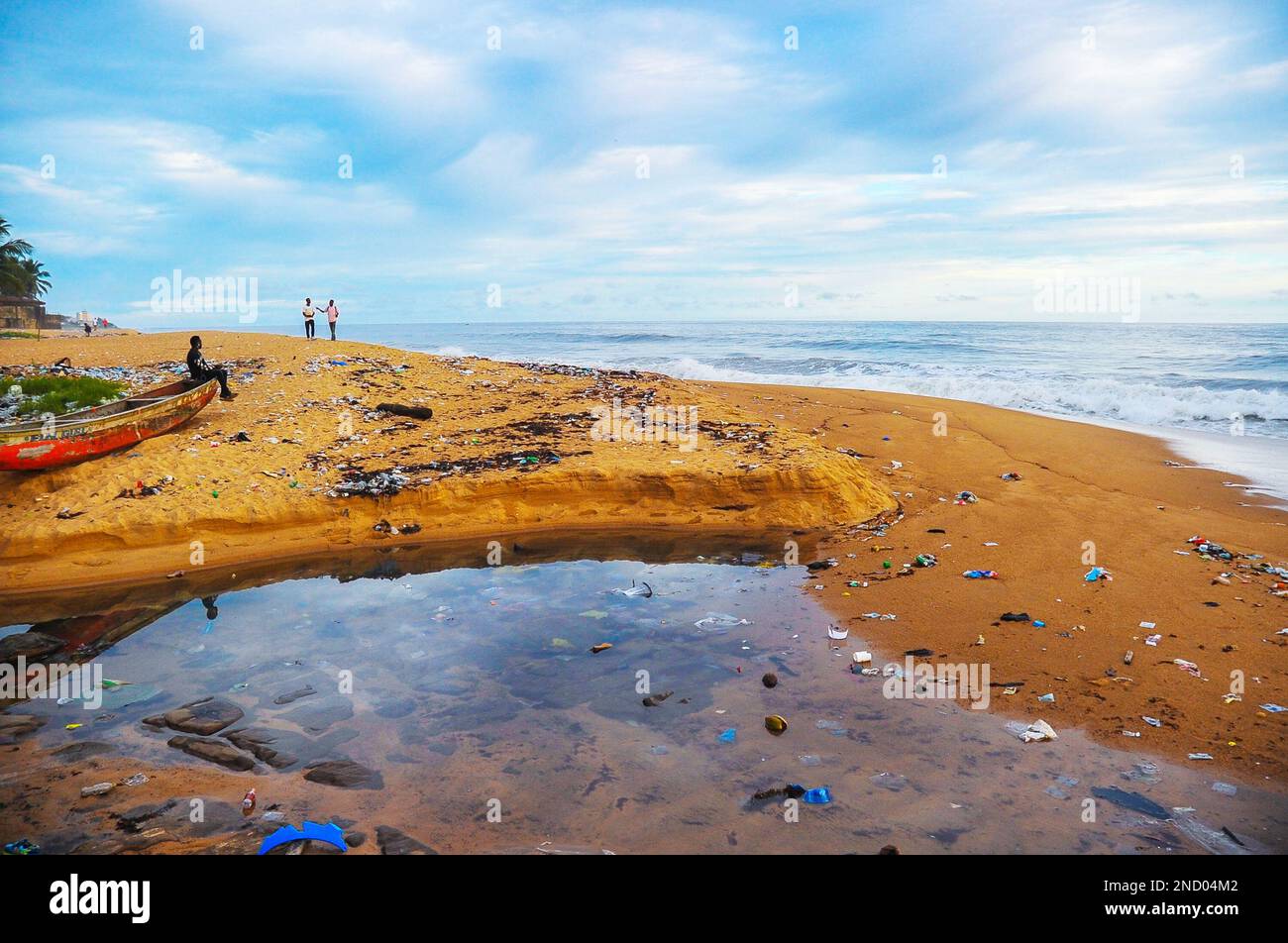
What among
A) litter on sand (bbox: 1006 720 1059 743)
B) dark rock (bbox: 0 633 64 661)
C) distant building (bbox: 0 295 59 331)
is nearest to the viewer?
litter on sand (bbox: 1006 720 1059 743)

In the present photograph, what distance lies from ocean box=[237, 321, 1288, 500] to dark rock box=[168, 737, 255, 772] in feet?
43.8

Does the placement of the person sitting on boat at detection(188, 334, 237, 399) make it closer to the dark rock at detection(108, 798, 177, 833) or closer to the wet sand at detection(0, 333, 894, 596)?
the wet sand at detection(0, 333, 894, 596)

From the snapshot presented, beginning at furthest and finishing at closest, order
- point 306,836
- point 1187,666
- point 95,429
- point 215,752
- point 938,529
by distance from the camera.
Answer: point 95,429
point 938,529
point 1187,666
point 215,752
point 306,836

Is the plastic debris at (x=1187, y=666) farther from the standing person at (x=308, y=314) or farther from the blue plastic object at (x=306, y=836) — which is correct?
the standing person at (x=308, y=314)

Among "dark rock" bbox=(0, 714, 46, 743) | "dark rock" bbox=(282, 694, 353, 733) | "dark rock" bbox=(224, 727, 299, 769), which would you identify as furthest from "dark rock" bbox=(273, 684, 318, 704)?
"dark rock" bbox=(0, 714, 46, 743)

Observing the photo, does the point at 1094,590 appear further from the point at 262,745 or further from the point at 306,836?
the point at 262,745

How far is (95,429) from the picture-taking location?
30.9 feet

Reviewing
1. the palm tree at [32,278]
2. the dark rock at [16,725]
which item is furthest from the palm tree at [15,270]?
the dark rock at [16,725]

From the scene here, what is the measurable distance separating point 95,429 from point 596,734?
8569 mm

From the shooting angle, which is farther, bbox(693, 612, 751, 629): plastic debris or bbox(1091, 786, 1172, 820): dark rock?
bbox(693, 612, 751, 629): plastic debris

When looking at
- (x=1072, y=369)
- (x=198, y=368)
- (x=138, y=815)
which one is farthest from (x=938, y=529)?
(x=1072, y=369)

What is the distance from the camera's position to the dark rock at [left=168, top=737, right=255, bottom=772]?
4.70 metres
